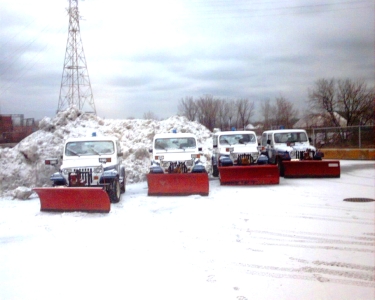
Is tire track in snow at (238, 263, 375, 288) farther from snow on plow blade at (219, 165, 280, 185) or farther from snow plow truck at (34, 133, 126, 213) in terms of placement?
snow on plow blade at (219, 165, 280, 185)

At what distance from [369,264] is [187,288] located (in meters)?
2.78

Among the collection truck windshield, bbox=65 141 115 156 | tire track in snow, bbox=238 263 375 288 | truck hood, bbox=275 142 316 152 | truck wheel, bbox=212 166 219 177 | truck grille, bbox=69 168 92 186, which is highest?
truck windshield, bbox=65 141 115 156

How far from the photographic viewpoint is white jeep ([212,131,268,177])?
52.4 ft

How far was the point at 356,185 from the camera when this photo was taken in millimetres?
14320

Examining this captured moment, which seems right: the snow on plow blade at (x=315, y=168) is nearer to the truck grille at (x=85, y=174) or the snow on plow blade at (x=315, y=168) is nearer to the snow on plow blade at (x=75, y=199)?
the truck grille at (x=85, y=174)

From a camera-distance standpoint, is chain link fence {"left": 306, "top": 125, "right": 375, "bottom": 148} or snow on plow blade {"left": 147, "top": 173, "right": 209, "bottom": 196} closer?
snow on plow blade {"left": 147, "top": 173, "right": 209, "bottom": 196}

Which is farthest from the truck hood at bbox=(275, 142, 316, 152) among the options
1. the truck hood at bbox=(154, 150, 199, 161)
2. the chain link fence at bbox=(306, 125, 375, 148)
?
the chain link fence at bbox=(306, 125, 375, 148)

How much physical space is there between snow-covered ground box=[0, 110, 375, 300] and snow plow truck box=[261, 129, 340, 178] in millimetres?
3244

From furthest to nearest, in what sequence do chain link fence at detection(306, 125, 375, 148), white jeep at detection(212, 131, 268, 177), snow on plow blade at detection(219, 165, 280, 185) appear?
1. chain link fence at detection(306, 125, 375, 148)
2. white jeep at detection(212, 131, 268, 177)
3. snow on plow blade at detection(219, 165, 280, 185)

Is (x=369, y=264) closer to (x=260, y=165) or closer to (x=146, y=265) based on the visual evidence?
(x=146, y=265)

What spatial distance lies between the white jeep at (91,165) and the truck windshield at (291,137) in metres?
8.08

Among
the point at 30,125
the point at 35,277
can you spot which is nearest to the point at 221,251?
the point at 35,277

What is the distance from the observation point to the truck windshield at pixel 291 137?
18391mm

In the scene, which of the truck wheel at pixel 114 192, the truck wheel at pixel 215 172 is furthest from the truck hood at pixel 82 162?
the truck wheel at pixel 215 172
